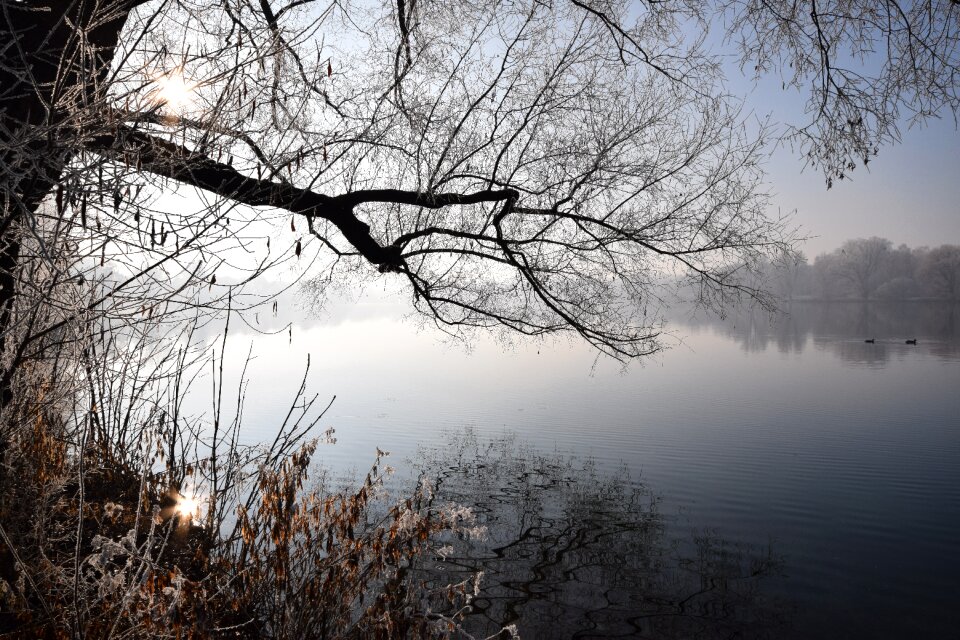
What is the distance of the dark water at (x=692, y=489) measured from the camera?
257 inches

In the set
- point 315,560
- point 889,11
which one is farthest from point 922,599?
point 315,560

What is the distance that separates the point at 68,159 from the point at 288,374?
896 inches

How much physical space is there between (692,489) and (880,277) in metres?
101

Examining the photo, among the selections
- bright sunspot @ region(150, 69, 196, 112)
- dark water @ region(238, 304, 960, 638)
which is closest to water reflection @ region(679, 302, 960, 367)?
dark water @ region(238, 304, 960, 638)

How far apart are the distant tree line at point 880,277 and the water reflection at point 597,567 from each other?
79953 millimetres

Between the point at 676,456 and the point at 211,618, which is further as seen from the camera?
the point at 676,456

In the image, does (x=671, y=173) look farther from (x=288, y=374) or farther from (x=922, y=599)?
(x=288, y=374)

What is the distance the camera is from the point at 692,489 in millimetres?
10289

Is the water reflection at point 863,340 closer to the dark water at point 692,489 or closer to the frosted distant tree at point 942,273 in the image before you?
the dark water at point 692,489

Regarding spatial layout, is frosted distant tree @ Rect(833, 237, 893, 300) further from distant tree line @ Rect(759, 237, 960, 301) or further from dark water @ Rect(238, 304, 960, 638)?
dark water @ Rect(238, 304, 960, 638)

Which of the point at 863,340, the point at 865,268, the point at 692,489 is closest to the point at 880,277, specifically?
the point at 865,268

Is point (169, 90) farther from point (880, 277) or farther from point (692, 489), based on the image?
point (880, 277)

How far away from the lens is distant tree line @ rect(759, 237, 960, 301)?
280 feet

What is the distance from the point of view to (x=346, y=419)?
15781 millimetres
